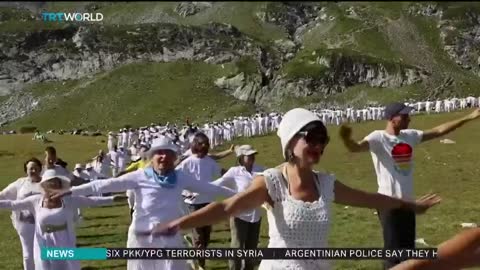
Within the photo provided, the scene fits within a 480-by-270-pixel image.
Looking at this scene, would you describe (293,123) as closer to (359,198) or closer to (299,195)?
(299,195)

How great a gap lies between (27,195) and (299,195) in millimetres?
5148

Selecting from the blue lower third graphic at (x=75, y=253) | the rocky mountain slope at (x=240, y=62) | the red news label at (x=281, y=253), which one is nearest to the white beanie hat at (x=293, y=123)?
the red news label at (x=281, y=253)

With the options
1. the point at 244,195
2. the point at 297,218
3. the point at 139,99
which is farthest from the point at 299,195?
the point at 139,99

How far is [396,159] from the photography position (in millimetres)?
7727

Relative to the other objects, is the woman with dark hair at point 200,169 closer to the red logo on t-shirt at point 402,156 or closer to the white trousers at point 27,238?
the white trousers at point 27,238

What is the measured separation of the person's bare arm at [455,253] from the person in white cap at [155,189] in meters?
4.73

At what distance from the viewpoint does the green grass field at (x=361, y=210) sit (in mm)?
12727

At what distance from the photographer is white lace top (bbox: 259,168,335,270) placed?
14.1ft

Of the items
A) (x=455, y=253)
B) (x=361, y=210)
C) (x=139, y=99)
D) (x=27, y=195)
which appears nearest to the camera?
(x=455, y=253)

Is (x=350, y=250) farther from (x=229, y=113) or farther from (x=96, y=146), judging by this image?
(x=229, y=113)

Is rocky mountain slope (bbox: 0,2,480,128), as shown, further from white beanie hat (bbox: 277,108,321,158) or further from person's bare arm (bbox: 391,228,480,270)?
person's bare arm (bbox: 391,228,480,270)

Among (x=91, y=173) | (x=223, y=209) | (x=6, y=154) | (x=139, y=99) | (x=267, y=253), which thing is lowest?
(x=267, y=253)

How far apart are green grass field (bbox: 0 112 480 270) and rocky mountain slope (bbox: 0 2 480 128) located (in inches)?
2690

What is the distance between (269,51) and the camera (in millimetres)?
154125
